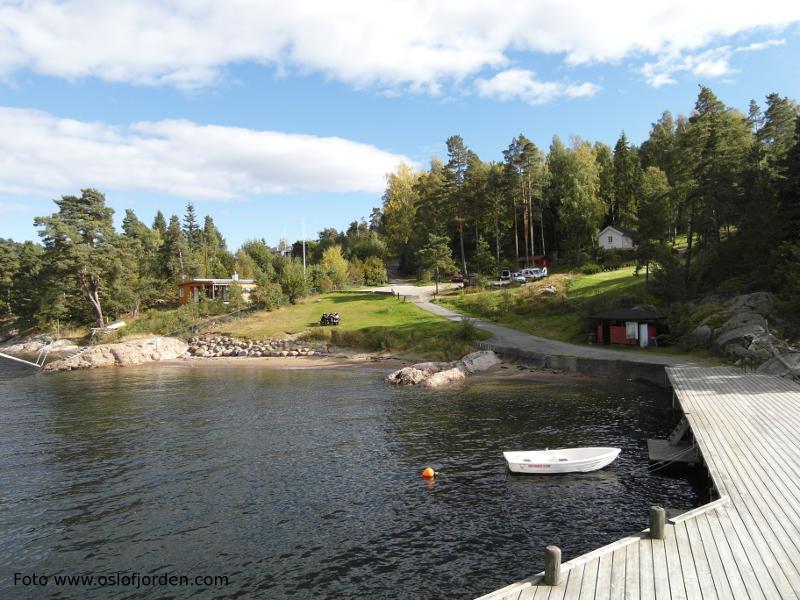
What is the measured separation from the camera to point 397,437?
26328 millimetres

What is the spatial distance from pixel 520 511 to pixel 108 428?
78.5ft

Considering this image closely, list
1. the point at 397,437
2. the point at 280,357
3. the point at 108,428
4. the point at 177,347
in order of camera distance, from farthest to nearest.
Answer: the point at 177,347 → the point at 280,357 → the point at 108,428 → the point at 397,437

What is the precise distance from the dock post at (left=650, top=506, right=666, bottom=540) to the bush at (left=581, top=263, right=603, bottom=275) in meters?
71.1

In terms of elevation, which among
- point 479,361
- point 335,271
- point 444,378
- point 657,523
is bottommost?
point 444,378

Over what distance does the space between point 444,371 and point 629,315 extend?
1766cm

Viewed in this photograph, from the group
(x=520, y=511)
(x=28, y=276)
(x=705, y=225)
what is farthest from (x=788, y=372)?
(x=28, y=276)

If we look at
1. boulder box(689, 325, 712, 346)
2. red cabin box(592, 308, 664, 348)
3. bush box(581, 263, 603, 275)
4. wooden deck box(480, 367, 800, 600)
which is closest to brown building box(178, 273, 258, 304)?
bush box(581, 263, 603, 275)

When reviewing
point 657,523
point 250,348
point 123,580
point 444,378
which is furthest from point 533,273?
point 123,580

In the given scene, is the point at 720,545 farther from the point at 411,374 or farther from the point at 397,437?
the point at 411,374

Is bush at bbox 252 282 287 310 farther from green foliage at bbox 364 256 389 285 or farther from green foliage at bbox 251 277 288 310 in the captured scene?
green foliage at bbox 364 256 389 285

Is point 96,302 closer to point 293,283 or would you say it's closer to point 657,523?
point 293,283

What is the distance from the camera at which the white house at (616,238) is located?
287ft

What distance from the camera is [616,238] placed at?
88.6 m

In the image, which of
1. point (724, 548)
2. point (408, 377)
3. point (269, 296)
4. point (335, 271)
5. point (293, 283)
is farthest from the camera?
point (335, 271)
